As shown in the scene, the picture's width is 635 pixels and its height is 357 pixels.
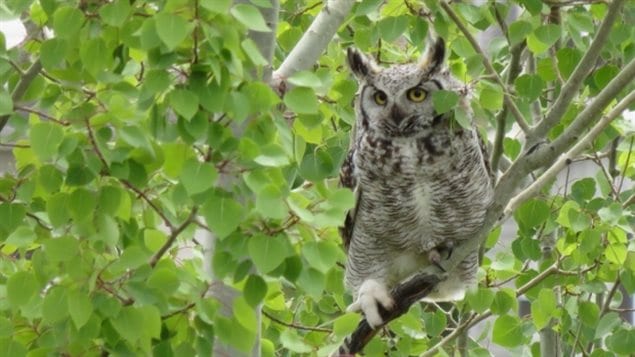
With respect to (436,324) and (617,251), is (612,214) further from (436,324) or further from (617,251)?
(436,324)

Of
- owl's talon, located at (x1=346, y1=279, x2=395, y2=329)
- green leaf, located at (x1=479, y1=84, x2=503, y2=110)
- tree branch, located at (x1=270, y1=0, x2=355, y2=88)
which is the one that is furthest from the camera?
owl's talon, located at (x1=346, y1=279, x2=395, y2=329)

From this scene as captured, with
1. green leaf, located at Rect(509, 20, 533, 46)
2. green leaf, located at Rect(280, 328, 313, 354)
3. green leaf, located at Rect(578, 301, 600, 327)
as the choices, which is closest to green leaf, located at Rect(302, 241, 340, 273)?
green leaf, located at Rect(280, 328, 313, 354)

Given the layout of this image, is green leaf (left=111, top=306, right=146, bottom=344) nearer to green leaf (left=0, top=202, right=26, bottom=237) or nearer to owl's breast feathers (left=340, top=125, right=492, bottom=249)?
green leaf (left=0, top=202, right=26, bottom=237)

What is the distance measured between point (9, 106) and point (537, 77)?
1264mm

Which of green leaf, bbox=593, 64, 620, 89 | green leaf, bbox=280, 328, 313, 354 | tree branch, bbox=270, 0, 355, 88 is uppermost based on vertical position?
tree branch, bbox=270, 0, 355, 88

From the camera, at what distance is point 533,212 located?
265cm

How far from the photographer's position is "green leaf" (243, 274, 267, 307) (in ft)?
5.28

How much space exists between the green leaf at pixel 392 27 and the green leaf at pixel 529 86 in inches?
15.2

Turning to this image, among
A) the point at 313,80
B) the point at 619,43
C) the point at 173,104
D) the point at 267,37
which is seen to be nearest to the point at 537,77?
the point at 619,43

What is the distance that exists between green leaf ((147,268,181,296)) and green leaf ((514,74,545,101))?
1086 mm

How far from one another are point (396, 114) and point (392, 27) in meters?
0.32

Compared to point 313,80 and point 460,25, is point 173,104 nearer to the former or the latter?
point 313,80

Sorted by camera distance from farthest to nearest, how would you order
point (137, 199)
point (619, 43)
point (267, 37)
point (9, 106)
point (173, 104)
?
point (619, 43) < point (267, 37) < point (137, 199) < point (9, 106) < point (173, 104)

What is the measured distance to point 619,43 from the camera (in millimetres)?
2373
